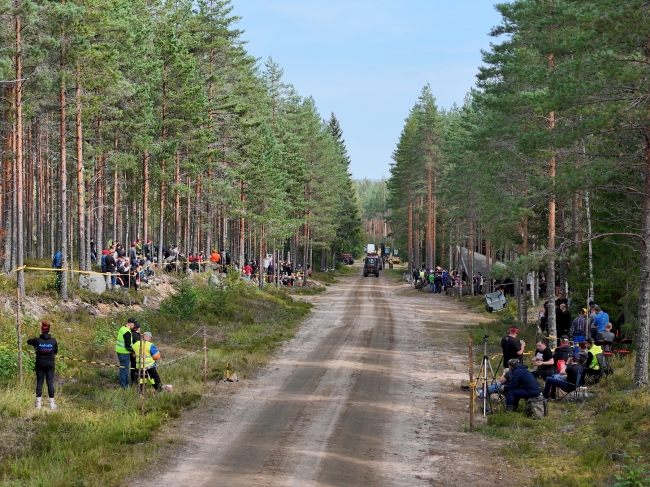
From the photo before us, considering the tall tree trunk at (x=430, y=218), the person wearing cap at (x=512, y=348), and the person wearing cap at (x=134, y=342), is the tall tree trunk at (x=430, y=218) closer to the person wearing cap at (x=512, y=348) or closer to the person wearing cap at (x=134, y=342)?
the person wearing cap at (x=512, y=348)

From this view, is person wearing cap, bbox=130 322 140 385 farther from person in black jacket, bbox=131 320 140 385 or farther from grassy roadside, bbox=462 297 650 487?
grassy roadside, bbox=462 297 650 487

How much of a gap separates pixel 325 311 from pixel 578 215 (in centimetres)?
1569

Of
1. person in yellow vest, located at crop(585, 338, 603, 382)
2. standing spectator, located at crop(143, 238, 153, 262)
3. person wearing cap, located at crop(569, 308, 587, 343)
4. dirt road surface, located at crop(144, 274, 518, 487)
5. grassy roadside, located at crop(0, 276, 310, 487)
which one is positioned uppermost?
standing spectator, located at crop(143, 238, 153, 262)

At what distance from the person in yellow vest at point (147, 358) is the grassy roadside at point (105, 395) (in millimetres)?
567

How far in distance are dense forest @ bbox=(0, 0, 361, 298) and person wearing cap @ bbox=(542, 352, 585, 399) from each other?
46.6 feet

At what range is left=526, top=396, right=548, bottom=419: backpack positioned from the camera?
13.9 meters

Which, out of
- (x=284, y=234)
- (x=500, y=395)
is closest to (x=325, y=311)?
(x=284, y=234)

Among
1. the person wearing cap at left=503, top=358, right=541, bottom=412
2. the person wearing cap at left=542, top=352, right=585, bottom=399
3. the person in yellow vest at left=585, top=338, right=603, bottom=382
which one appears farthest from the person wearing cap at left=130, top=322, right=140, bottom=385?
the person in yellow vest at left=585, top=338, right=603, bottom=382

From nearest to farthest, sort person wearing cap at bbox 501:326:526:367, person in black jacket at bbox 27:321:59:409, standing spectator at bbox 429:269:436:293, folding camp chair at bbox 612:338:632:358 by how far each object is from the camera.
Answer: person in black jacket at bbox 27:321:59:409 < person wearing cap at bbox 501:326:526:367 < folding camp chair at bbox 612:338:632:358 < standing spectator at bbox 429:269:436:293

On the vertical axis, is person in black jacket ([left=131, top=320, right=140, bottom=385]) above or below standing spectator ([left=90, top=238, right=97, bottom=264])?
below

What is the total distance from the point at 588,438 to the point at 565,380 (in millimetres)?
3449

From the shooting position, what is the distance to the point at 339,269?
3863 inches

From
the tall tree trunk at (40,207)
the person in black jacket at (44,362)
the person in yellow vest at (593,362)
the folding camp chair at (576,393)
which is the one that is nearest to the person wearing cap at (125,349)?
the person in black jacket at (44,362)

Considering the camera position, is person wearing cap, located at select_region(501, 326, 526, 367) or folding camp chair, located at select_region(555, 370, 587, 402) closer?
folding camp chair, located at select_region(555, 370, 587, 402)
